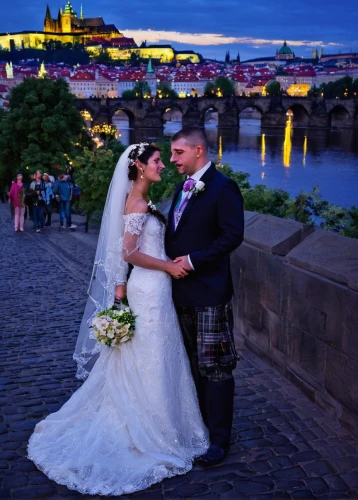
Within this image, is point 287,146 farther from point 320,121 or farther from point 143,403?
point 143,403

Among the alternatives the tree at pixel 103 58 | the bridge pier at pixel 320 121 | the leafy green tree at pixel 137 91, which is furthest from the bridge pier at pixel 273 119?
the tree at pixel 103 58

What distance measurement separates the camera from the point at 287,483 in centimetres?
279

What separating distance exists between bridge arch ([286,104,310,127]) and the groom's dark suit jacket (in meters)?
87.2

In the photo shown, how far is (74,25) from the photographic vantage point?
189m

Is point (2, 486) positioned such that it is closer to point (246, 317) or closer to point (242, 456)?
point (242, 456)

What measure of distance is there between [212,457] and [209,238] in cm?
96

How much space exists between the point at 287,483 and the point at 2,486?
116 centimetres

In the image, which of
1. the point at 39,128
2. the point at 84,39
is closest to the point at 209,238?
the point at 39,128

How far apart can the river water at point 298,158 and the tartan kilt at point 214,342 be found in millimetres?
26886

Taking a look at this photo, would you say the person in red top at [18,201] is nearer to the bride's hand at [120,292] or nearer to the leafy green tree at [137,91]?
the bride's hand at [120,292]

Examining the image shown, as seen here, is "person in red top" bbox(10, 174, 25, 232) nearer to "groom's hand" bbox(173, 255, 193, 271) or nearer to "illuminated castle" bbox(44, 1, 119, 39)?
"groom's hand" bbox(173, 255, 193, 271)

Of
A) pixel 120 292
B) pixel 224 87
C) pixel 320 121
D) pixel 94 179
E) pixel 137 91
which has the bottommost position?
pixel 320 121

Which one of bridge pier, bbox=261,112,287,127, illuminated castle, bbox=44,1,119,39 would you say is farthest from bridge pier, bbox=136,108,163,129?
illuminated castle, bbox=44,1,119,39

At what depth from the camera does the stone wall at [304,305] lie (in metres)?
3.24
